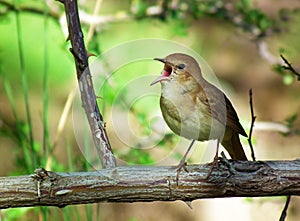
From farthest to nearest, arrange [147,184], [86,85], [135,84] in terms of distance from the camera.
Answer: [135,84]
[86,85]
[147,184]

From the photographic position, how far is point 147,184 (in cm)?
183

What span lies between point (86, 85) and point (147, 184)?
13.8 inches

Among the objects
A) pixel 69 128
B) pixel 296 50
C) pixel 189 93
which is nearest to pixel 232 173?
pixel 189 93

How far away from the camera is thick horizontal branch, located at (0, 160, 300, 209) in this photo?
1819 mm

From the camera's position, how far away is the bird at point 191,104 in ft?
6.82

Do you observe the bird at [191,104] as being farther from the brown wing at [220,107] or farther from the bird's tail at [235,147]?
the bird's tail at [235,147]

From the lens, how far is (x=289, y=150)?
4.74m

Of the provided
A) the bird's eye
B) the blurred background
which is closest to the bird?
the bird's eye

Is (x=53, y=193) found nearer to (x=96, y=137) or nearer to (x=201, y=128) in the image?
(x=96, y=137)

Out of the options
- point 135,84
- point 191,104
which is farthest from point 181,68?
point 135,84

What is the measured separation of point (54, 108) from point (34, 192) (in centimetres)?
297

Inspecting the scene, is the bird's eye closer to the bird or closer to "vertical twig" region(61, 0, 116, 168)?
the bird

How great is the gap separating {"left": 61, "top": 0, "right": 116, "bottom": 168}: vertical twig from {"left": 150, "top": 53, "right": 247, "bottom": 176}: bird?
0.68 ft

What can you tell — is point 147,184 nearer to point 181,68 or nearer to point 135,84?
point 181,68
